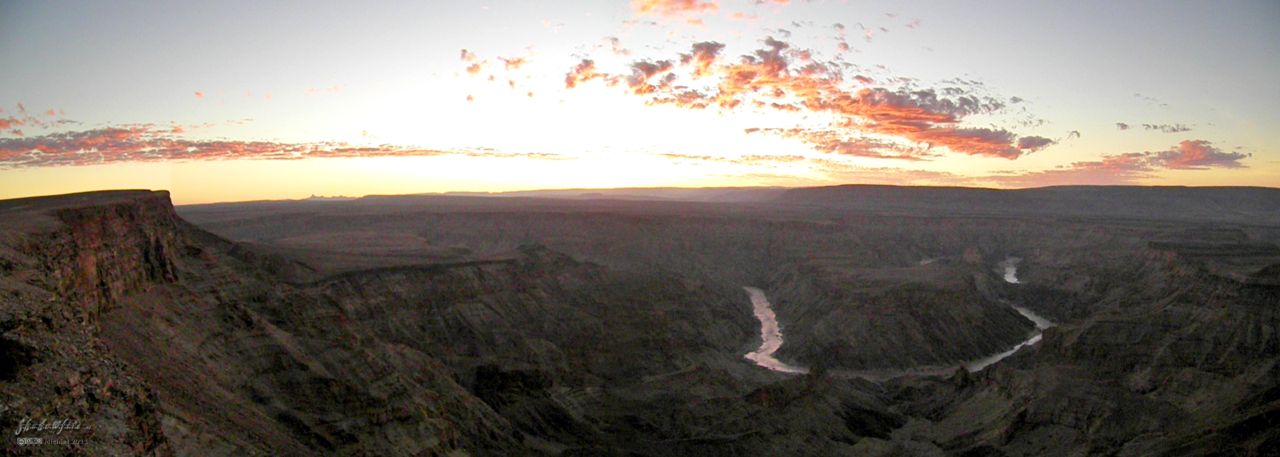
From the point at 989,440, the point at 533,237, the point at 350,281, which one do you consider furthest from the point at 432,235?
the point at 989,440

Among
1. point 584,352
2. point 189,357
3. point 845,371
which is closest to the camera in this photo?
point 189,357

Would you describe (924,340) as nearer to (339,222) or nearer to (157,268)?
(157,268)

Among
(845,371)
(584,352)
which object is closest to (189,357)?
(584,352)

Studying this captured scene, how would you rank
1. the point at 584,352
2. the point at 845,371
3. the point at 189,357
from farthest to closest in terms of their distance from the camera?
the point at 845,371
the point at 584,352
the point at 189,357

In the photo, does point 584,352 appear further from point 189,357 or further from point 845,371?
point 189,357

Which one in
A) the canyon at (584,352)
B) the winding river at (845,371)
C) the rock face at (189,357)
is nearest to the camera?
the rock face at (189,357)

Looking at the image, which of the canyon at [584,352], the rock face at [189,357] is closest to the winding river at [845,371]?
Result: the canyon at [584,352]

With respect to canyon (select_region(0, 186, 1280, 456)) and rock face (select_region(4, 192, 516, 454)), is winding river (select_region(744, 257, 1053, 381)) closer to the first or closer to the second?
canyon (select_region(0, 186, 1280, 456))

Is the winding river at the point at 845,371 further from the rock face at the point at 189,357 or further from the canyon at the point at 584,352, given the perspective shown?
the rock face at the point at 189,357
